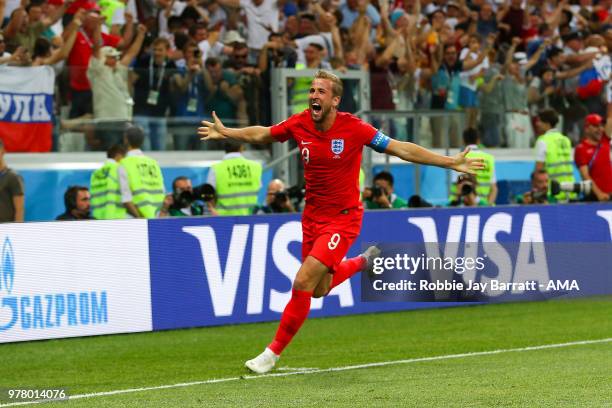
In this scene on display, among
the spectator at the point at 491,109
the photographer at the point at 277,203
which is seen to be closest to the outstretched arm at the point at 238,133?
the photographer at the point at 277,203

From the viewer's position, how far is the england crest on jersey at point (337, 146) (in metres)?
10.5

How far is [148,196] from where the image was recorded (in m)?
15.6

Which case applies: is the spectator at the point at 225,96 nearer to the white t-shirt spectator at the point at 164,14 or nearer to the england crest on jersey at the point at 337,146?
the white t-shirt spectator at the point at 164,14

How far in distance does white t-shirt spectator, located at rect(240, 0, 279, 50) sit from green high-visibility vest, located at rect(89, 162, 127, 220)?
205 inches

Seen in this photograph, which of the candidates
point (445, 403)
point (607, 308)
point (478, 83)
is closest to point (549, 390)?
point (445, 403)

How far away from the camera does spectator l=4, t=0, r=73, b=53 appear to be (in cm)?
1723

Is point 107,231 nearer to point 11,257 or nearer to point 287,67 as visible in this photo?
point 11,257

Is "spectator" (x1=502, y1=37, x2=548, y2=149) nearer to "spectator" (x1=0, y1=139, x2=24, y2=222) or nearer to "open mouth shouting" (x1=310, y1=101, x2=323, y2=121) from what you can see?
"spectator" (x1=0, y1=139, x2=24, y2=222)

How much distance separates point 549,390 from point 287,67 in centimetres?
1072

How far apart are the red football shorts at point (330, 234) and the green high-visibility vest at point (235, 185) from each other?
5493 mm

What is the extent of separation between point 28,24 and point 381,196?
5160 mm

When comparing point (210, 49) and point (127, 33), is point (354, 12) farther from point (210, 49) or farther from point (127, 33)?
point (127, 33)

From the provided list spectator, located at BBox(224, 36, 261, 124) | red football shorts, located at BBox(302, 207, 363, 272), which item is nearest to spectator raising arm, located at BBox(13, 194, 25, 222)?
spectator, located at BBox(224, 36, 261, 124)

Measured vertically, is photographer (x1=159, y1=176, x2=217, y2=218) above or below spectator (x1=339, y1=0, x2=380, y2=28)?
below
